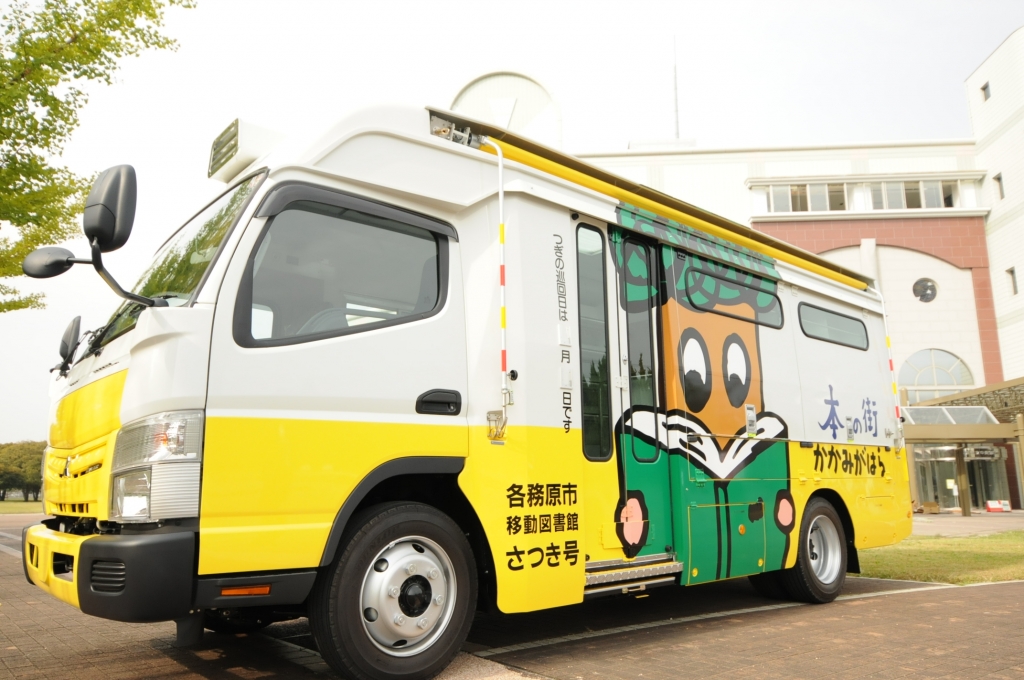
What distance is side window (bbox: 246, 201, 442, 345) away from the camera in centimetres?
397

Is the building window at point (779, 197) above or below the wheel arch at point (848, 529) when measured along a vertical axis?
above

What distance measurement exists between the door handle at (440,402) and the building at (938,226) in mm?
33061

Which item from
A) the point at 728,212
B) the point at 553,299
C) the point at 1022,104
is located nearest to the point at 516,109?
the point at 728,212

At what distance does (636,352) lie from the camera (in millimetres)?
5773

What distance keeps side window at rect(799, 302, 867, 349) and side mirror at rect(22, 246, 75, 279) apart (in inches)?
252

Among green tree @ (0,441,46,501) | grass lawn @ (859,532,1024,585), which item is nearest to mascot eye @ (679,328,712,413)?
grass lawn @ (859,532,1024,585)

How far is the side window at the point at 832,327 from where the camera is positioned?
7883 mm

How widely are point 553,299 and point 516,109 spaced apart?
1218 inches

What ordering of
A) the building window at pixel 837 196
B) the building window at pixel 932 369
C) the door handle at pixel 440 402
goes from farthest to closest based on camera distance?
the building window at pixel 837 196, the building window at pixel 932 369, the door handle at pixel 440 402

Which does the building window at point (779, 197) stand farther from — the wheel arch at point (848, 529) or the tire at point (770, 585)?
the tire at point (770, 585)

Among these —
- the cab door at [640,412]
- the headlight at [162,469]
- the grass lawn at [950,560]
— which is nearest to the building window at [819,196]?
the grass lawn at [950,560]

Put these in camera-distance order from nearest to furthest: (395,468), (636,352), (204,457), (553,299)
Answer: (204,457) → (395,468) → (553,299) → (636,352)

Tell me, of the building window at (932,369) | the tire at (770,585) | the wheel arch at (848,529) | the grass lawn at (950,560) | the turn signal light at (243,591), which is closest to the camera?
the turn signal light at (243,591)

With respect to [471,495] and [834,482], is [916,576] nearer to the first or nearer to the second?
[834,482]
